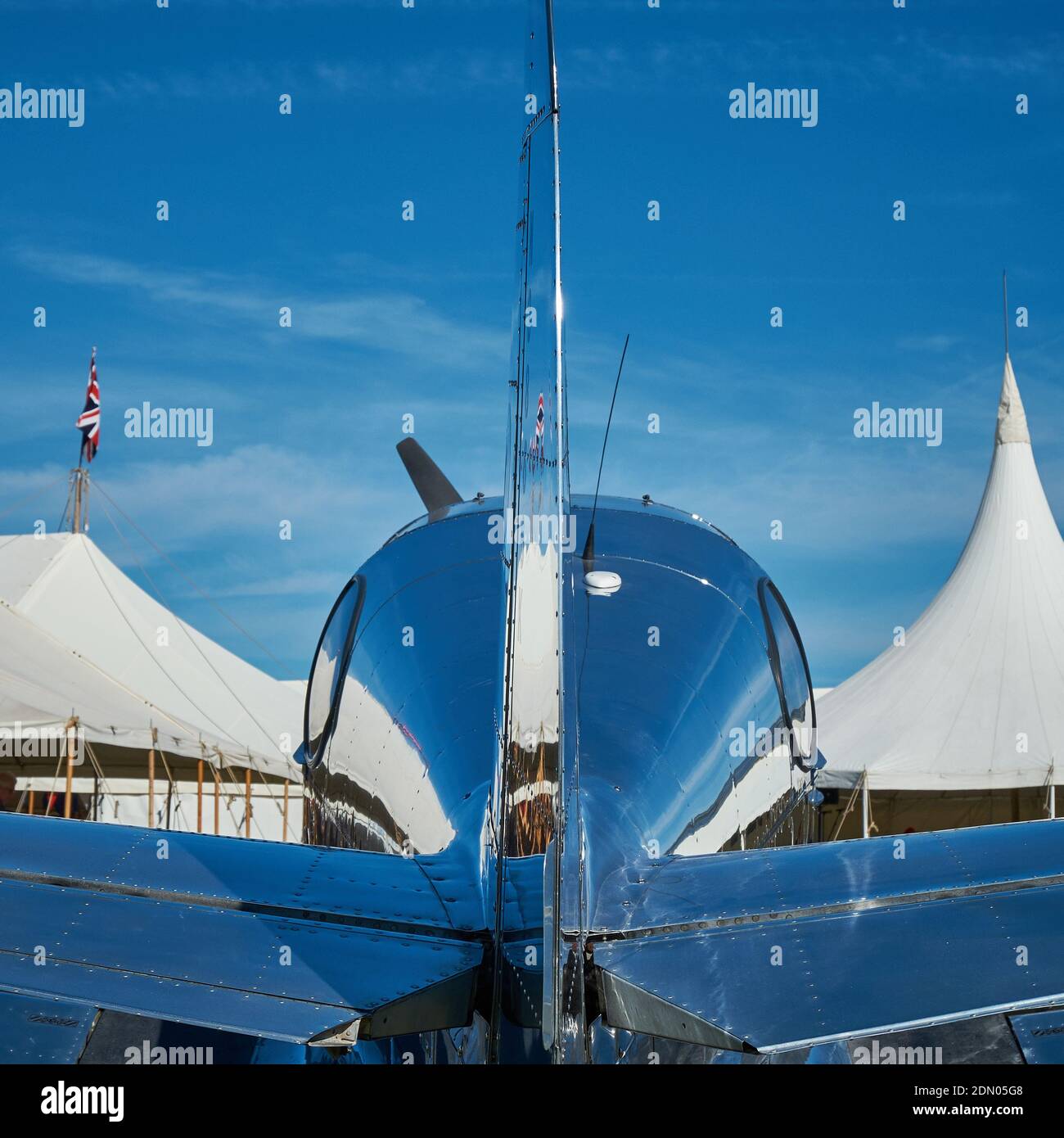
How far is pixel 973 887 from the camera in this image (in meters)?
3.08

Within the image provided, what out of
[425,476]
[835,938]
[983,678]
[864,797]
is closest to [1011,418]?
[983,678]

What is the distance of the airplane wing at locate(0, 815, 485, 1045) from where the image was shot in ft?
8.95

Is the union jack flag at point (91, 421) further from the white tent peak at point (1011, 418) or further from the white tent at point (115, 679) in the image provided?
the white tent peak at point (1011, 418)

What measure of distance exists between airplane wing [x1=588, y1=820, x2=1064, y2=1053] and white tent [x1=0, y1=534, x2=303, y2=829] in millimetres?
11603

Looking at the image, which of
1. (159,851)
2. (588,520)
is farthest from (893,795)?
(159,851)

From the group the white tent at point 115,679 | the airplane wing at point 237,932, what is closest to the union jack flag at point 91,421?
the white tent at point 115,679

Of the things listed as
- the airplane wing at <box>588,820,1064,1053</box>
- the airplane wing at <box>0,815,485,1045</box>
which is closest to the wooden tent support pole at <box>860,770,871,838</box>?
the airplane wing at <box>588,820,1064,1053</box>

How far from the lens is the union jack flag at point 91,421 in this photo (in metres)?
23.7

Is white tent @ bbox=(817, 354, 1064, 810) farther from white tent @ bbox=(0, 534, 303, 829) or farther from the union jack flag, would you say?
the union jack flag

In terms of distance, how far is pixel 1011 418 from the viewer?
18141mm

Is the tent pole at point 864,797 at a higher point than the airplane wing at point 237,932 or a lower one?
higher

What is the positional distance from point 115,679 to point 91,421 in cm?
812

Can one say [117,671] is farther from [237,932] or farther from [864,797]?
[237,932]

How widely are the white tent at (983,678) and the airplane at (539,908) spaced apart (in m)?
9.94
